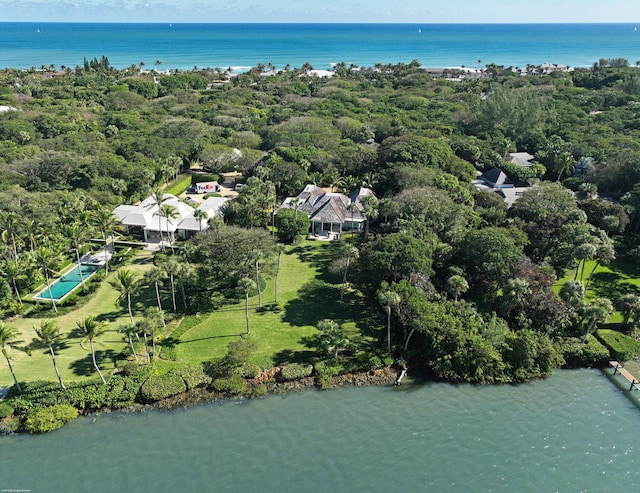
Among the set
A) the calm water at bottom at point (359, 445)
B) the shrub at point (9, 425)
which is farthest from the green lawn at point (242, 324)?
the calm water at bottom at point (359, 445)

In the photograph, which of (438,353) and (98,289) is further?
(98,289)

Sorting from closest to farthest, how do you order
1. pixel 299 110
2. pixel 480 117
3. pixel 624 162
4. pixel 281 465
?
pixel 281 465 → pixel 624 162 → pixel 480 117 → pixel 299 110

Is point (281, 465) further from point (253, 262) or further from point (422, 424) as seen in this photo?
point (253, 262)

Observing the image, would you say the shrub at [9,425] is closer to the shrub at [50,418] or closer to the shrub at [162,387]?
the shrub at [50,418]

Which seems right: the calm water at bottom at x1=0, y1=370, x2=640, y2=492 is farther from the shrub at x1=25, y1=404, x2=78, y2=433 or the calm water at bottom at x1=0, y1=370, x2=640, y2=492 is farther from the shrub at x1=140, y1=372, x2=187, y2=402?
the shrub at x1=140, y1=372, x2=187, y2=402

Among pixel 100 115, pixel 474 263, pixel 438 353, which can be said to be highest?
pixel 100 115

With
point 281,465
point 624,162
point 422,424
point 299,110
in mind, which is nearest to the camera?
point 281,465

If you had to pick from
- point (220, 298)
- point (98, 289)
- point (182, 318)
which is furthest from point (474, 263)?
point (98, 289)
